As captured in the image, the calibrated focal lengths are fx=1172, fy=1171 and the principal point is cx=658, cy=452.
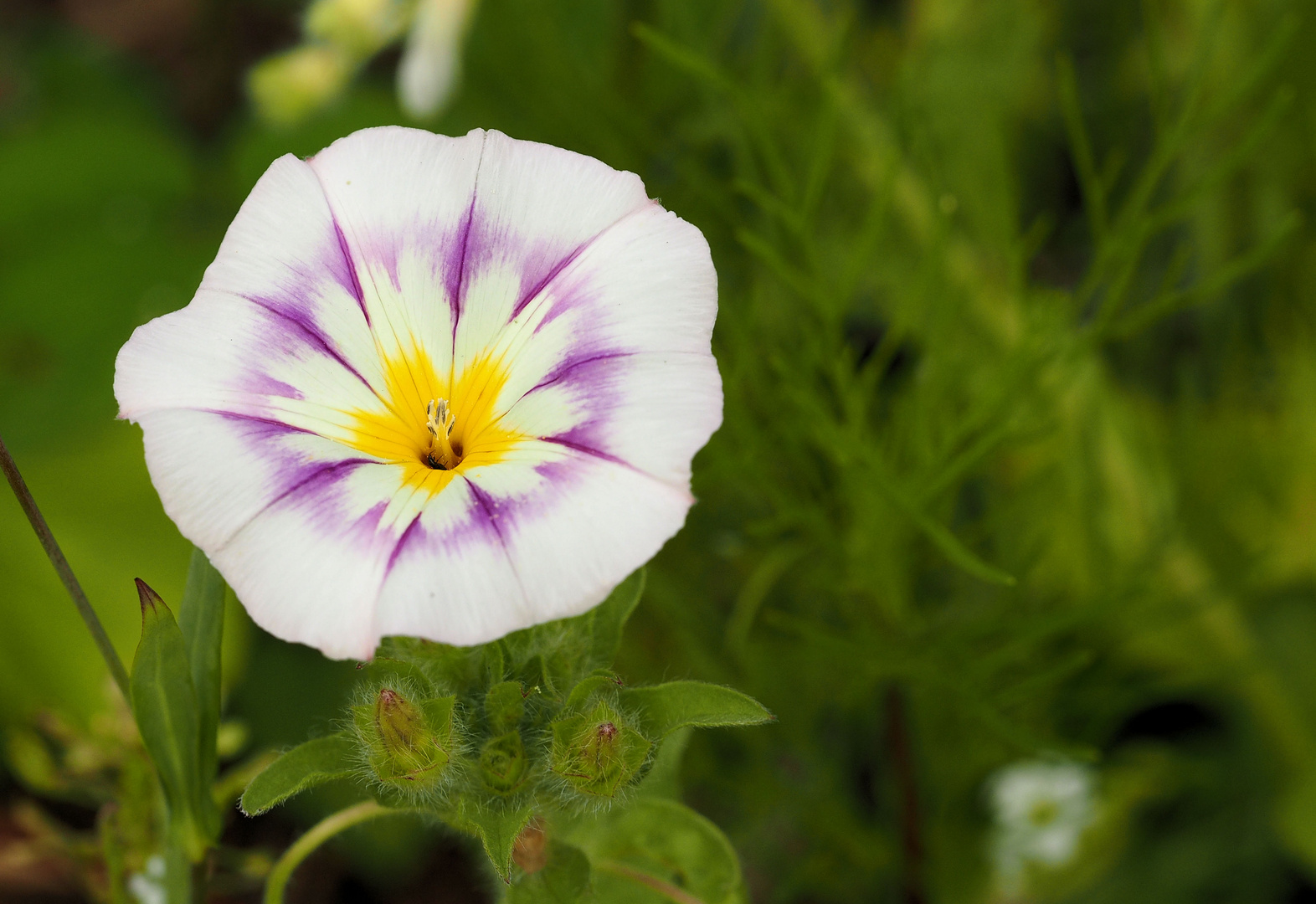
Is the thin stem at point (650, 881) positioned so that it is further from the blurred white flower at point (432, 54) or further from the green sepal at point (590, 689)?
the blurred white flower at point (432, 54)

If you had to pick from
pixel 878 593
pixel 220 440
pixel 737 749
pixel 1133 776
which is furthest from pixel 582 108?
pixel 1133 776

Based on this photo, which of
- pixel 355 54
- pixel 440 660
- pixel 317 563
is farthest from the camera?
pixel 355 54

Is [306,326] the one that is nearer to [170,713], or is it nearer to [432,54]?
[170,713]

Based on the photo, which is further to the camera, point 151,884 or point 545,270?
point 151,884

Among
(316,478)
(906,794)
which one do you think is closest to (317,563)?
(316,478)

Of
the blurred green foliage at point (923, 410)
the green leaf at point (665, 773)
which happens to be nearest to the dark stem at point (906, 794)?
the blurred green foliage at point (923, 410)

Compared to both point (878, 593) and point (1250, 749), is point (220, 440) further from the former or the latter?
point (1250, 749)
